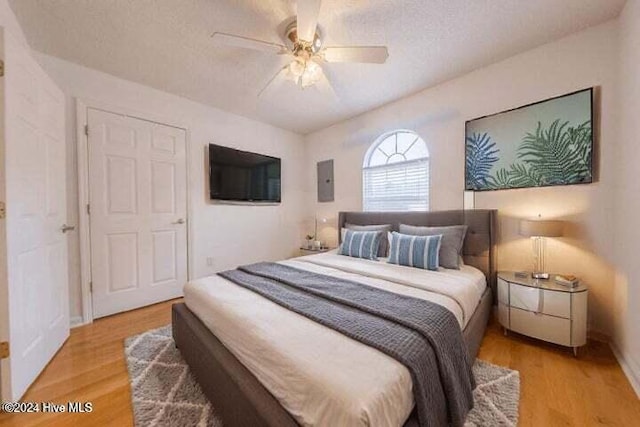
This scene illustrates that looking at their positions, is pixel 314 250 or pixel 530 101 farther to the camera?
pixel 314 250

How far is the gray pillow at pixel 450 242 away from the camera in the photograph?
2337 mm

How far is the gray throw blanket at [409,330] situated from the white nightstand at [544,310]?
3.31ft

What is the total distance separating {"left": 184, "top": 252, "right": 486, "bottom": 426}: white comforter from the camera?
2.64 feet

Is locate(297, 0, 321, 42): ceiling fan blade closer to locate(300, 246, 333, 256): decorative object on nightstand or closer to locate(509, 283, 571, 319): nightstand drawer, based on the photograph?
locate(509, 283, 571, 319): nightstand drawer

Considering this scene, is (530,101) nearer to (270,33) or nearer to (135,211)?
(270,33)

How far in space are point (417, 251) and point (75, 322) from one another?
3327 mm

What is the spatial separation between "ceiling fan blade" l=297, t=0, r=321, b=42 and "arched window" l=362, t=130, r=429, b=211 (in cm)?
194

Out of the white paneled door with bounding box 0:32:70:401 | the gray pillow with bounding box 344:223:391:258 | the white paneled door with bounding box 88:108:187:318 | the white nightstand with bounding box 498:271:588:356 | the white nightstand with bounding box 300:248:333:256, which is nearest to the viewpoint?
the white paneled door with bounding box 0:32:70:401

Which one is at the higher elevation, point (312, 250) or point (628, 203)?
point (628, 203)

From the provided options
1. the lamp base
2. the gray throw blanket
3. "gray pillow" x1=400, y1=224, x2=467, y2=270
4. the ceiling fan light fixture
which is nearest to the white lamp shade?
the lamp base

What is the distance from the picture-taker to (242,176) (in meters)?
3.66

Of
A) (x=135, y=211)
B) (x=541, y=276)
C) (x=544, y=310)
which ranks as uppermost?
(x=135, y=211)

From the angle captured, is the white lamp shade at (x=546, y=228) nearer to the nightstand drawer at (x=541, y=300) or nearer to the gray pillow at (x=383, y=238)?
the nightstand drawer at (x=541, y=300)

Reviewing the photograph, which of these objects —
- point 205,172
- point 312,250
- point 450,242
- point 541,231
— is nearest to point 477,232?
point 450,242
